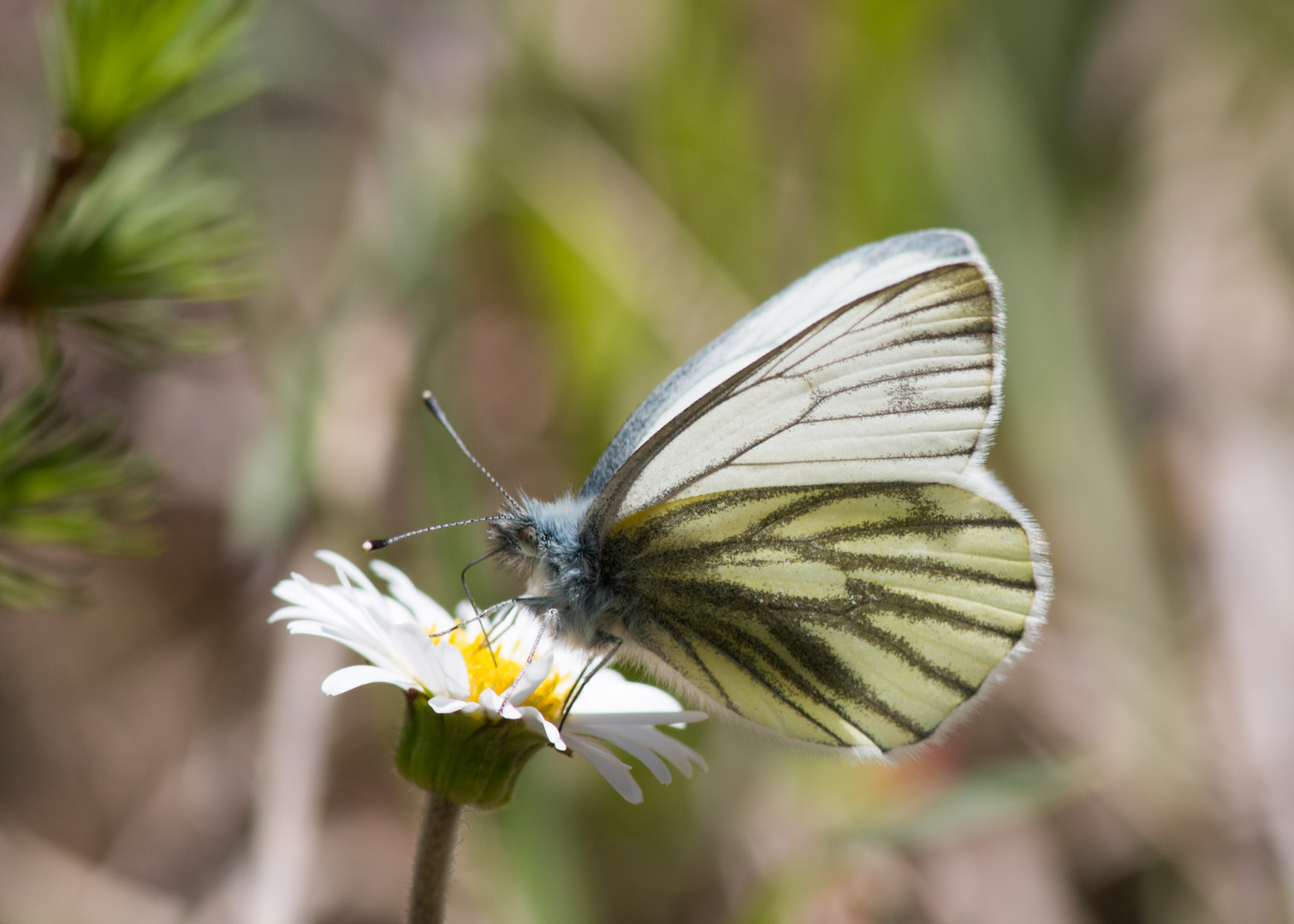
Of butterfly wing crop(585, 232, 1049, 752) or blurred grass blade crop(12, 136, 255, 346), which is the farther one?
butterfly wing crop(585, 232, 1049, 752)

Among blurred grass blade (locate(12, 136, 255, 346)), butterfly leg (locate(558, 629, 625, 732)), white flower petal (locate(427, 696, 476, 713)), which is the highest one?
blurred grass blade (locate(12, 136, 255, 346))

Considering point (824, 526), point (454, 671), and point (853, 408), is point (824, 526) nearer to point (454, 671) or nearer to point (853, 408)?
point (853, 408)

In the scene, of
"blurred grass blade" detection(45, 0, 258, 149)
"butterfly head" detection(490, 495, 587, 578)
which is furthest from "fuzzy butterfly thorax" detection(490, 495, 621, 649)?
"blurred grass blade" detection(45, 0, 258, 149)

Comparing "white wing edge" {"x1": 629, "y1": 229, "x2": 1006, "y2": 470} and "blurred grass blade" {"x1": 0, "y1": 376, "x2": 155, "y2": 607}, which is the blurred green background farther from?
"white wing edge" {"x1": 629, "y1": 229, "x2": 1006, "y2": 470}

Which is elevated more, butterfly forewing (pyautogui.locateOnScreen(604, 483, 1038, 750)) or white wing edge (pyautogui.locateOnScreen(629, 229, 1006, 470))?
white wing edge (pyautogui.locateOnScreen(629, 229, 1006, 470))

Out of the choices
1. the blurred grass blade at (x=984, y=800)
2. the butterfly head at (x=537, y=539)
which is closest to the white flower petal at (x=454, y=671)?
the butterfly head at (x=537, y=539)

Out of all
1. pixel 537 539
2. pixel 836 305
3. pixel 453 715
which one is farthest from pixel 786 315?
pixel 453 715
